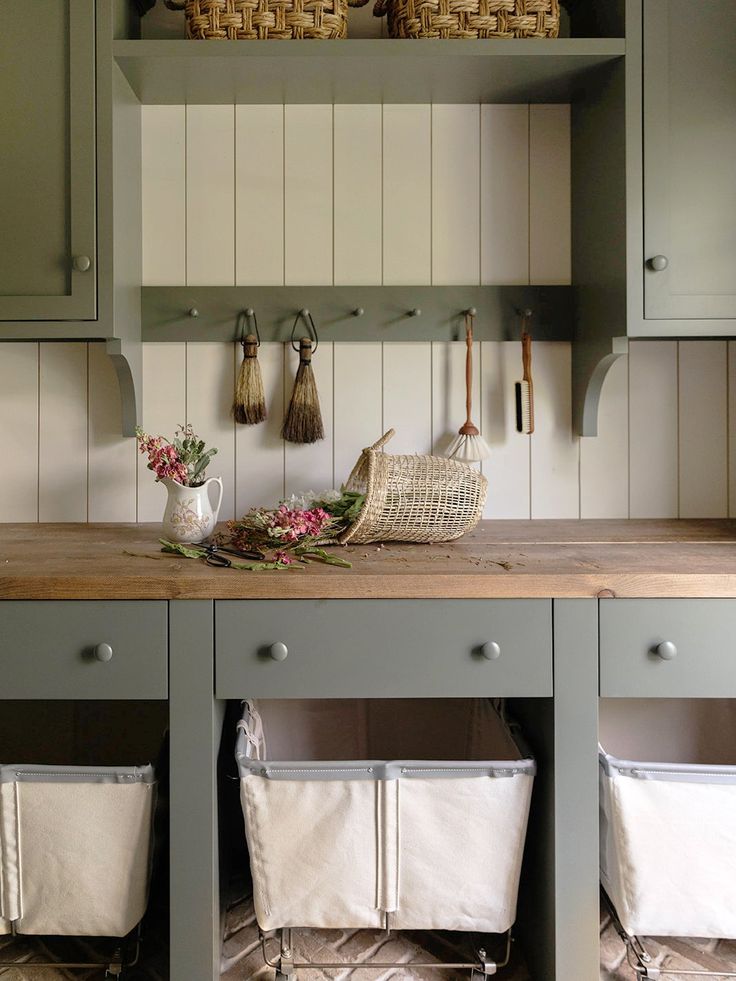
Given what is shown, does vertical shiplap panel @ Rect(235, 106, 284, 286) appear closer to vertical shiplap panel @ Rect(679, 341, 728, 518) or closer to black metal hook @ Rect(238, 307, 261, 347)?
black metal hook @ Rect(238, 307, 261, 347)

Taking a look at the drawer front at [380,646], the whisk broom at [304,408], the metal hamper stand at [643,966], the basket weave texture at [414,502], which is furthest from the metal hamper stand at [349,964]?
the whisk broom at [304,408]

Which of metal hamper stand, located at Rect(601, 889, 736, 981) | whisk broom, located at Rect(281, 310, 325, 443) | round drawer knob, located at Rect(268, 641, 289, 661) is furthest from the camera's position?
whisk broom, located at Rect(281, 310, 325, 443)

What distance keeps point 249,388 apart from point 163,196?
0.57 m

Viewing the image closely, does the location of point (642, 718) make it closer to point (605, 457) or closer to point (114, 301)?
point (605, 457)

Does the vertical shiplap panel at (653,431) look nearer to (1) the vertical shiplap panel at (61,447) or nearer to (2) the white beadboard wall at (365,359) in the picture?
(2) the white beadboard wall at (365,359)

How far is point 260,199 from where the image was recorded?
1.89 meters

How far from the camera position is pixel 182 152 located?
188 centimetres

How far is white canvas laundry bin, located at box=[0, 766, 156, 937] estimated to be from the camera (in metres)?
1.32

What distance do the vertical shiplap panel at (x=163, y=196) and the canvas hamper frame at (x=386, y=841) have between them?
1.24m

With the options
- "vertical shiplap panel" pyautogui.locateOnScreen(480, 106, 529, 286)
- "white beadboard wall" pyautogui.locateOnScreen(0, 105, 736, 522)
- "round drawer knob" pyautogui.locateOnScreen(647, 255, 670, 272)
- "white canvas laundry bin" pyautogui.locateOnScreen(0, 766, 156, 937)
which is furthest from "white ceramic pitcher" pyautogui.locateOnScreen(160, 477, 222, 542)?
"round drawer knob" pyautogui.locateOnScreen(647, 255, 670, 272)

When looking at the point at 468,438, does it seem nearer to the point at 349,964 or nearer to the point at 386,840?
the point at 386,840

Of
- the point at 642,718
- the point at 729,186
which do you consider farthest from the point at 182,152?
the point at 642,718


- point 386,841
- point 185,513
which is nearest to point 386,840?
point 386,841

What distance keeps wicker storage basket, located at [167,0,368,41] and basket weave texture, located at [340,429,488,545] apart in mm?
981
